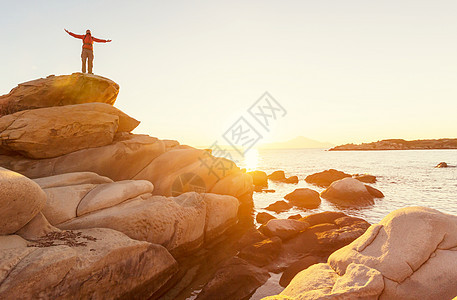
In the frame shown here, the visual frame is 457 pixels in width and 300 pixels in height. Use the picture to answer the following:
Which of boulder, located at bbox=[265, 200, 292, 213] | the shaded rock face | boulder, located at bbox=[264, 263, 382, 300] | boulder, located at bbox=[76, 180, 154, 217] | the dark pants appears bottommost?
boulder, located at bbox=[265, 200, 292, 213]

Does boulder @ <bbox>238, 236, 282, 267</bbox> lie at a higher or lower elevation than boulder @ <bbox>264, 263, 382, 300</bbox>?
lower

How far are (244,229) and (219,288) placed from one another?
6.71 metres

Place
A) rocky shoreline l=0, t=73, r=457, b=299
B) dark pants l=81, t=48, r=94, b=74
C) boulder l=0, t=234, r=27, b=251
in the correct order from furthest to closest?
dark pants l=81, t=48, r=94, b=74 → boulder l=0, t=234, r=27, b=251 → rocky shoreline l=0, t=73, r=457, b=299

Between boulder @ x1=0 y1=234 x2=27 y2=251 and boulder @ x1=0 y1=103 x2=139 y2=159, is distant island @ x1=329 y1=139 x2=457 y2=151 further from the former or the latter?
boulder @ x1=0 y1=234 x2=27 y2=251

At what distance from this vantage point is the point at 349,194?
2002 centimetres

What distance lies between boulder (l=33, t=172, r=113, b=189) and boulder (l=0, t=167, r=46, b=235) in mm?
3061

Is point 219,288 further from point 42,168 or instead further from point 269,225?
point 42,168

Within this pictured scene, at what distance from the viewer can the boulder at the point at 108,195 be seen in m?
8.92

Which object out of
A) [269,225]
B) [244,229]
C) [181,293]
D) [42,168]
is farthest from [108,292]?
[42,168]

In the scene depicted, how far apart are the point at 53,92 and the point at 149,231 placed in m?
11.2

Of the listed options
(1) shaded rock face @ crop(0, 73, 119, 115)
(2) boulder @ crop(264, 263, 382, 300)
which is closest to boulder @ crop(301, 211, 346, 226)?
(2) boulder @ crop(264, 263, 382, 300)

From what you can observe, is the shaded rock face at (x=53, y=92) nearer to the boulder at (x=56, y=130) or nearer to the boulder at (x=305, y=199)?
the boulder at (x=56, y=130)

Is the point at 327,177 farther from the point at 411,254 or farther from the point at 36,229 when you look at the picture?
the point at 36,229

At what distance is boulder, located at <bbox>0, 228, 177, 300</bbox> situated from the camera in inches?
201
